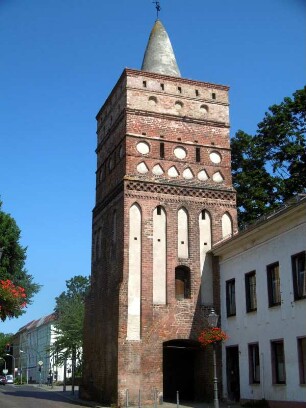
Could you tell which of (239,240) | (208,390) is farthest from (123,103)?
(208,390)

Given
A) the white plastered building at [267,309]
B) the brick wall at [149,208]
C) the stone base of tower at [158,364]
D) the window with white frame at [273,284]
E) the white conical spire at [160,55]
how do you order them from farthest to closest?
the white conical spire at [160,55], the brick wall at [149,208], the stone base of tower at [158,364], the window with white frame at [273,284], the white plastered building at [267,309]

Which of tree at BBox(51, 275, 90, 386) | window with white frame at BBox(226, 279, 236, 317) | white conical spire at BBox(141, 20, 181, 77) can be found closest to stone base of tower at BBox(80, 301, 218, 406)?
window with white frame at BBox(226, 279, 236, 317)

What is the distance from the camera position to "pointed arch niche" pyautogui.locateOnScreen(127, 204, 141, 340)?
25047mm

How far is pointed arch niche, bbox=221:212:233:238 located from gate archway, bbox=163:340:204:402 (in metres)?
5.91

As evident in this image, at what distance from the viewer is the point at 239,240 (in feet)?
80.6

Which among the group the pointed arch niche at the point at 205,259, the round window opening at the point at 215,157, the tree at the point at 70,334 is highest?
the round window opening at the point at 215,157

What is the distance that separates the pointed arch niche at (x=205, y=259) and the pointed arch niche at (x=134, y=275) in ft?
10.7

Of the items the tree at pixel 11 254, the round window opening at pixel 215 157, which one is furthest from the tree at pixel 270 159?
the tree at pixel 11 254

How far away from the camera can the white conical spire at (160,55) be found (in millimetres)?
31328

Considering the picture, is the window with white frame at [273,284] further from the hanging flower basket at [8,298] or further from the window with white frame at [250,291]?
the hanging flower basket at [8,298]

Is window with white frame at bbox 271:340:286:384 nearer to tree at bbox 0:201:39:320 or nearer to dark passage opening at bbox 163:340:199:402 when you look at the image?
dark passage opening at bbox 163:340:199:402

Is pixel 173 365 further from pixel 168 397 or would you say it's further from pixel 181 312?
pixel 181 312

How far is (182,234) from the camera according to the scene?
27312mm

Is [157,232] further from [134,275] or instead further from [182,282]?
[182,282]
